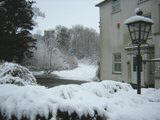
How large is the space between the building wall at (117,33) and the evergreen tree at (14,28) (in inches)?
355

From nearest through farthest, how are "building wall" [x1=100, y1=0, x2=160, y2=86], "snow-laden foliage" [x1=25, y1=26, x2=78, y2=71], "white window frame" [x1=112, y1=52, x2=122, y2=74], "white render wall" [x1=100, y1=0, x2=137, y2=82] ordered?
"building wall" [x1=100, y1=0, x2=160, y2=86] < "white render wall" [x1=100, y1=0, x2=137, y2=82] < "white window frame" [x1=112, y1=52, x2=122, y2=74] < "snow-laden foliage" [x1=25, y1=26, x2=78, y2=71]

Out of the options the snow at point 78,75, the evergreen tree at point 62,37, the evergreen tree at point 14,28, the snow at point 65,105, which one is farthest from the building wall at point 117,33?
the evergreen tree at point 62,37

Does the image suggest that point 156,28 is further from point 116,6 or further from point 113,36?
point 116,6

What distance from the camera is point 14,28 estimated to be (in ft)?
79.4

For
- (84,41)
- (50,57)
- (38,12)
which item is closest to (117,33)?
(38,12)

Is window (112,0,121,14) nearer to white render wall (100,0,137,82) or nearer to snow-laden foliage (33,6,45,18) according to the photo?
white render wall (100,0,137,82)

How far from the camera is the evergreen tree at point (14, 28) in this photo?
22.4 m

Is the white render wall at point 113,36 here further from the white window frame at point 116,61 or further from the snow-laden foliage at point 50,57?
the snow-laden foliage at point 50,57

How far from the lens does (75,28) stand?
254ft

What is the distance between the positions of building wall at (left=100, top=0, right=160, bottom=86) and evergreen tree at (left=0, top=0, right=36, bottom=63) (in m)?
Result: 9.02

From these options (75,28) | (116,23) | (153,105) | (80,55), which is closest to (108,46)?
(116,23)

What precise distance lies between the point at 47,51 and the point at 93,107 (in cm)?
4331

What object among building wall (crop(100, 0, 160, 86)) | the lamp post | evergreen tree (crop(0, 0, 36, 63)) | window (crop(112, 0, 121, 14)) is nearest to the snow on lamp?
the lamp post

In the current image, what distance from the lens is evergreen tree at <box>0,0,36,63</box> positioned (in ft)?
73.4
